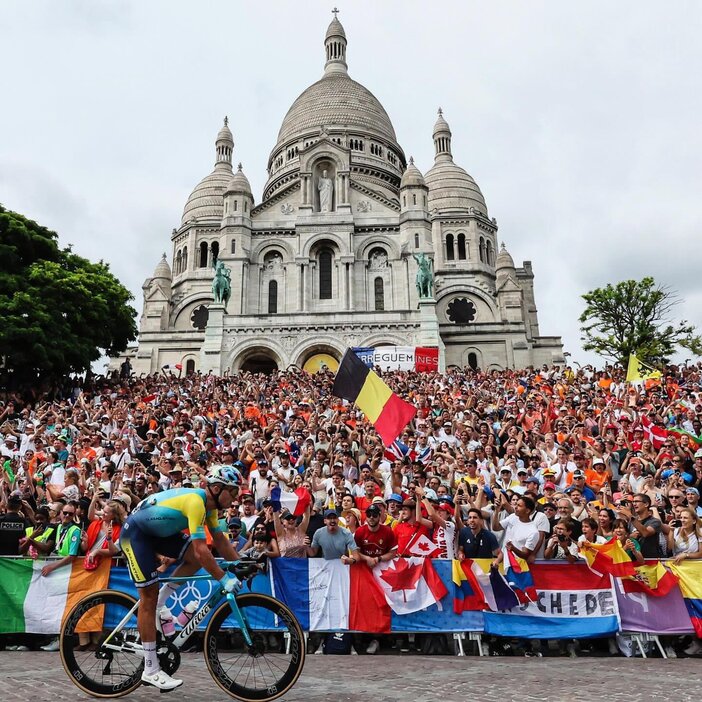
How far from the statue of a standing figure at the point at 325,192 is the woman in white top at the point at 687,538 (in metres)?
40.3

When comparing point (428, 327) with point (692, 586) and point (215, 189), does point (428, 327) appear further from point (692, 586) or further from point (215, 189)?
point (692, 586)

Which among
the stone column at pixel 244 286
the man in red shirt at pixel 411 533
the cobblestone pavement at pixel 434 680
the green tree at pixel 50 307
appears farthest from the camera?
the stone column at pixel 244 286

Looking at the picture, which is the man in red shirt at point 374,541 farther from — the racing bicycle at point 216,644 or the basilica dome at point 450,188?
the basilica dome at point 450,188

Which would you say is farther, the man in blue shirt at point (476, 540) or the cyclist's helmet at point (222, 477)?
the man in blue shirt at point (476, 540)

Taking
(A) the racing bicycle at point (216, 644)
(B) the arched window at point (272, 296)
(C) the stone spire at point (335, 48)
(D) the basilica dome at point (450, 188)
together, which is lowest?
(A) the racing bicycle at point (216, 644)

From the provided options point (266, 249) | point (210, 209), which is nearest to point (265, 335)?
point (266, 249)

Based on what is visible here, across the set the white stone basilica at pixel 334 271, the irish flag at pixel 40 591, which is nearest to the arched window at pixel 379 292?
the white stone basilica at pixel 334 271

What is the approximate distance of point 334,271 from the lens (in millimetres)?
44344

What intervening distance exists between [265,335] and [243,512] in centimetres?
2920

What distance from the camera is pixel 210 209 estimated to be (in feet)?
182

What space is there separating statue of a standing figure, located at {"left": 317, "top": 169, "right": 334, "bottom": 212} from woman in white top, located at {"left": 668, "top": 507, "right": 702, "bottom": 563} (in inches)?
Result: 1585

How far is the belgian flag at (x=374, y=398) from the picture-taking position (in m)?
13.0

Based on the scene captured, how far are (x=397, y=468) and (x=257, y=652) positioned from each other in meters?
5.99

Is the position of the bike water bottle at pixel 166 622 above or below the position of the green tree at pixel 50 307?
below
